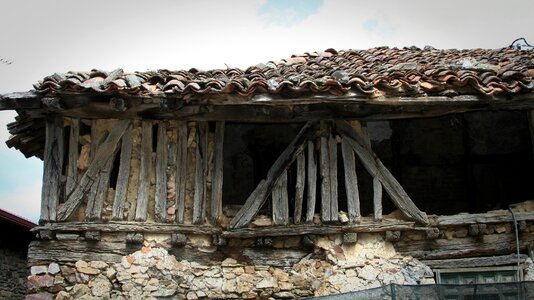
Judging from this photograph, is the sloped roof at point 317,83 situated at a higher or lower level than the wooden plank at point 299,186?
higher

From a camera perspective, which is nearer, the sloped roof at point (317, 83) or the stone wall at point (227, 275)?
the sloped roof at point (317, 83)

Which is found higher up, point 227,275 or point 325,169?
point 325,169

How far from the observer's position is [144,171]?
721cm

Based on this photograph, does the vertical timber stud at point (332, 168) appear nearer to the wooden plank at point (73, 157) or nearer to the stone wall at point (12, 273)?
the wooden plank at point (73, 157)

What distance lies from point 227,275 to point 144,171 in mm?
1555

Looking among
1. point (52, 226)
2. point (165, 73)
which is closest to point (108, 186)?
point (52, 226)

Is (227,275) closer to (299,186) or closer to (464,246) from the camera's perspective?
(299,186)

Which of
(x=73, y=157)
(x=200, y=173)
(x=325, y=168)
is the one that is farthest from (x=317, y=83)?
(x=73, y=157)

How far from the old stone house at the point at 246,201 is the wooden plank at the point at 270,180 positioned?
0.02 meters

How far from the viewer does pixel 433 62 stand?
827 cm

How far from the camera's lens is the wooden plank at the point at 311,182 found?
7137mm

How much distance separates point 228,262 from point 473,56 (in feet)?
15.6

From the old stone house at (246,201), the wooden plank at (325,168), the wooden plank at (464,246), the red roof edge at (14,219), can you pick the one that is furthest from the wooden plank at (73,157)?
the red roof edge at (14,219)

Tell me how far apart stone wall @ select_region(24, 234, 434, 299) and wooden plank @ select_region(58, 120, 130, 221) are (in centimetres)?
64
